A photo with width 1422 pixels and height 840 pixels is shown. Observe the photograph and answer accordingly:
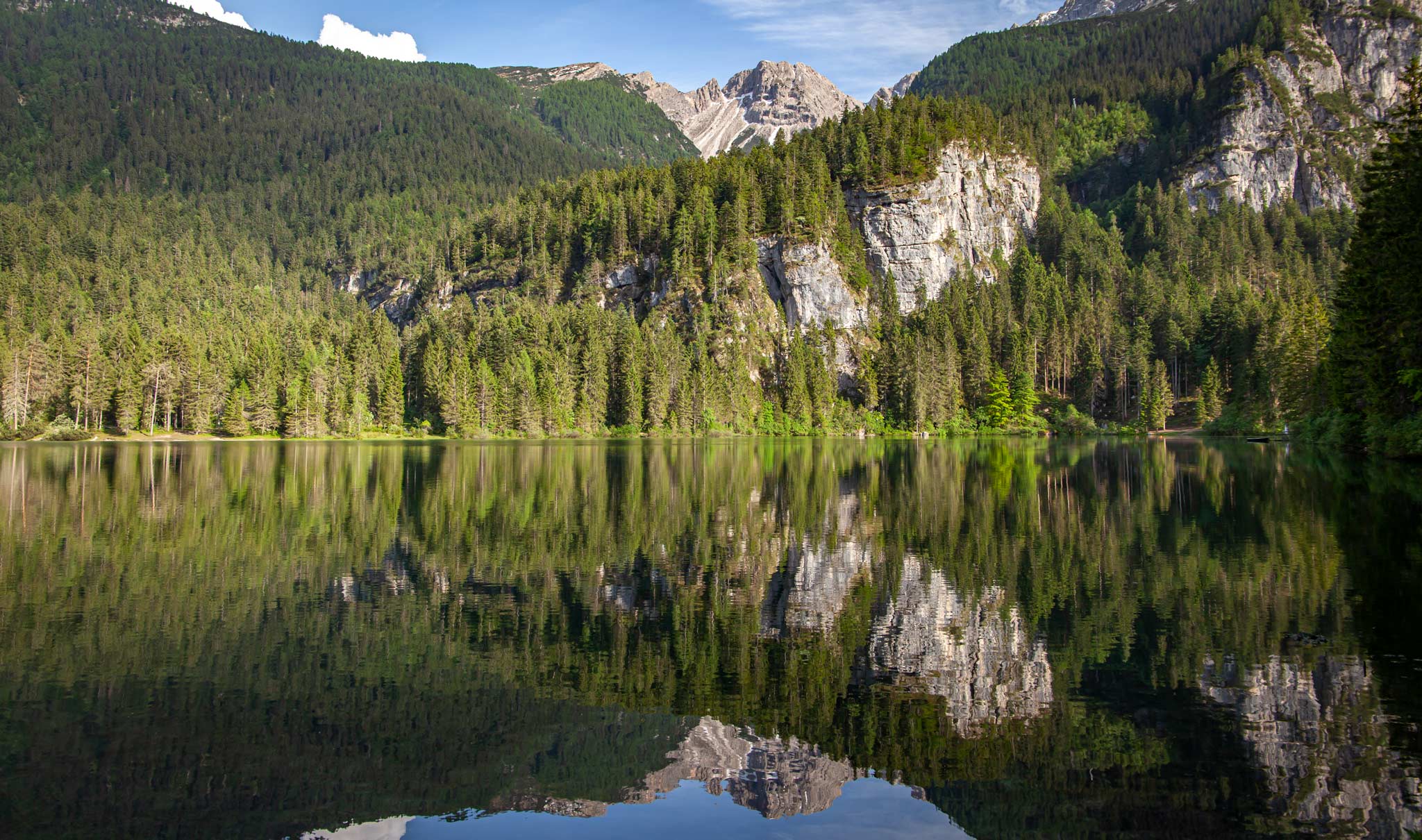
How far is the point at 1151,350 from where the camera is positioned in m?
150

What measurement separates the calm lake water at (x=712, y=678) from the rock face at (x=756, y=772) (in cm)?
4

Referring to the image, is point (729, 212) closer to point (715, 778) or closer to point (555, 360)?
point (555, 360)

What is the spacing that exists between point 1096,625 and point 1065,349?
150225 mm

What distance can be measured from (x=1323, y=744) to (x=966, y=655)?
5337 millimetres

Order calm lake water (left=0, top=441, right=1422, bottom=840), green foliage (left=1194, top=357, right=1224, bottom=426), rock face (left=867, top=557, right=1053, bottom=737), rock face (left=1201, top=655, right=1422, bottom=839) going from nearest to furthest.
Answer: rock face (left=1201, top=655, right=1422, bottom=839)
calm lake water (left=0, top=441, right=1422, bottom=840)
rock face (left=867, top=557, right=1053, bottom=737)
green foliage (left=1194, top=357, right=1224, bottom=426)

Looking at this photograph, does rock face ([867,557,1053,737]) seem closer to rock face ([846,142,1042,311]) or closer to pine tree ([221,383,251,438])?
pine tree ([221,383,251,438])

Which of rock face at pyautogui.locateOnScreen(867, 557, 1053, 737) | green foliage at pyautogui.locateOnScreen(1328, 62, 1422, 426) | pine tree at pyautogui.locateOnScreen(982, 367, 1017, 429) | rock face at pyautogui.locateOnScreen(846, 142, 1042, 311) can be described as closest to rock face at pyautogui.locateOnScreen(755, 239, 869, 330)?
rock face at pyautogui.locateOnScreen(846, 142, 1042, 311)

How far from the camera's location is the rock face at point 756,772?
1046cm

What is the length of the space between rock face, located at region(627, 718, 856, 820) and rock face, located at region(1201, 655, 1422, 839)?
4744 millimetres

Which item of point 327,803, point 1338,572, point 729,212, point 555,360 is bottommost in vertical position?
point 327,803

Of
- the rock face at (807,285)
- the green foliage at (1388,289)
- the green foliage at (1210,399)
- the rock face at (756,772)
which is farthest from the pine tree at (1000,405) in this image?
the rock face at (756,772)

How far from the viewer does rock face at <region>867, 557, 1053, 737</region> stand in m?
12.9

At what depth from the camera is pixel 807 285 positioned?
532 feet


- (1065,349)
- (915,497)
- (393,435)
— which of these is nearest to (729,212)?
(1065,349)
